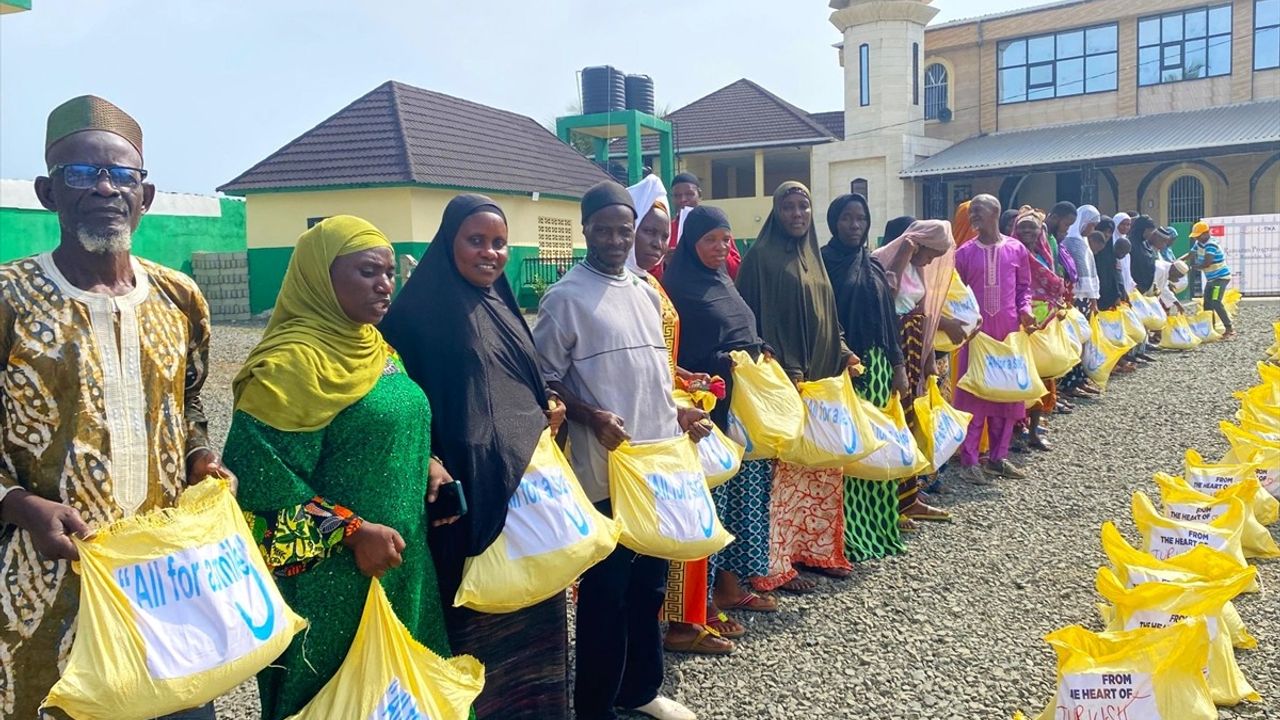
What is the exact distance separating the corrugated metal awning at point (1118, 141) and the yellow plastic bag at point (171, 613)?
24.9 m

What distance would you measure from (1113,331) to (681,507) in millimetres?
7858

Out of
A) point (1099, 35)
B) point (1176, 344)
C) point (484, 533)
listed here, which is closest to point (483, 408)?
point (484, 533)

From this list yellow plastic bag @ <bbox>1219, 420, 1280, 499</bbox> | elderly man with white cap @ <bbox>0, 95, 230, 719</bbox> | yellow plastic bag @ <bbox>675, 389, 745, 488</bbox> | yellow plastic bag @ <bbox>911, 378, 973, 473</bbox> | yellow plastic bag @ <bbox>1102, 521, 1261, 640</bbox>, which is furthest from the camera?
yellow plastic bag @ <bbox>1219, 420, 1280, 499</bbox>

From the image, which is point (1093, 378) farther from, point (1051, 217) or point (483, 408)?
point (483, 408)

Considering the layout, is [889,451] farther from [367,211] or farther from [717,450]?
[367,211]

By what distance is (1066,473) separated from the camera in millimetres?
7016

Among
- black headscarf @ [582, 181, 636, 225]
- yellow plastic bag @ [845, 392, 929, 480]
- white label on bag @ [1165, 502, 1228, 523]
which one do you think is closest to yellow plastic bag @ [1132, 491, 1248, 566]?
white label on bag @ [1165, 502, 1228, 523]

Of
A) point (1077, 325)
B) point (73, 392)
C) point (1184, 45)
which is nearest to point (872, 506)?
point (73, 392)

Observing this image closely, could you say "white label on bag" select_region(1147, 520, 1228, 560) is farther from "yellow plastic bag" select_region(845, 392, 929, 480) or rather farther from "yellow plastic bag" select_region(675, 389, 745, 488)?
"yellow plastic bag" select_region(675, 389, 745, 488)

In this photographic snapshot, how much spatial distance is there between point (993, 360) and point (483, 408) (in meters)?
4.53

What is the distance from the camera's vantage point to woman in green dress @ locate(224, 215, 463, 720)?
2322 mm

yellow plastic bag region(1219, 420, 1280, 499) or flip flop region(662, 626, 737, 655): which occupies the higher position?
yellow plastic bag region(1219, 420, 1280, 499)

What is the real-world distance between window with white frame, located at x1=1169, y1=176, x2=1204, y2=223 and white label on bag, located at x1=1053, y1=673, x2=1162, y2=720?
2627 cm

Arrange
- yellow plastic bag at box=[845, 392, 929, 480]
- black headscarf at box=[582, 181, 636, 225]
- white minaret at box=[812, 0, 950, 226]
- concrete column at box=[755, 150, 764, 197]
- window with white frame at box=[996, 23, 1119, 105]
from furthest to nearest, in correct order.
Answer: concrete column at box=[755, 150, 764, 197]
window with white frame at box=[996, 23, 1119, 105]
white minaret at box=[812, 0, 950, 226]
yellow plastic bag at box=[845, 392, 929, 480]
black headscarf at box=[582, 181, 636, 225]
